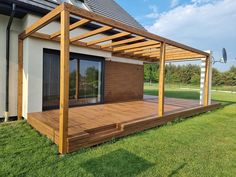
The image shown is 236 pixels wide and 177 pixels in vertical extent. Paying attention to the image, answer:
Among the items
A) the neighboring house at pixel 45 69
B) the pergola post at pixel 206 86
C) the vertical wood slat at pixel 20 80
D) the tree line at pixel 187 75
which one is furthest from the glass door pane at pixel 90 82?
the tree line at pixel 187 75

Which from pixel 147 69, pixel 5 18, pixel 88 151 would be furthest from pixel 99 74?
pixel 147 69

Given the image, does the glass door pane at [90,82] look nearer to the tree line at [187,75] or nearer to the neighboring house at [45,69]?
the neighboring house at [45,69]

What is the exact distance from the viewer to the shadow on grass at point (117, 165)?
9.80 ft

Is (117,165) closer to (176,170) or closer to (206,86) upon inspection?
(176,170)

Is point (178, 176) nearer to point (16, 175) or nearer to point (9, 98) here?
point (16, 175)

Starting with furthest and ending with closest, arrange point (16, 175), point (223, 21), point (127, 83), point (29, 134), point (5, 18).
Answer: point (223, 21) → point (127, 83) → point (5, 18) → point (29, 134) → point (16, 175)

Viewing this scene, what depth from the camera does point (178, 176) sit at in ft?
9.66

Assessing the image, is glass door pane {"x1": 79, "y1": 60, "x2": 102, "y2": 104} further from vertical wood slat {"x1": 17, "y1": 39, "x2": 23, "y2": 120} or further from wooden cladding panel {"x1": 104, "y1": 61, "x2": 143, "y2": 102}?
vertical wood slat {"x1": 17, "y1": 39, "x2": 23, "y2": 120}

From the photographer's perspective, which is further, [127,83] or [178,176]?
[127,83]

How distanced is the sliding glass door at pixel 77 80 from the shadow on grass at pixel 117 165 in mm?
3786

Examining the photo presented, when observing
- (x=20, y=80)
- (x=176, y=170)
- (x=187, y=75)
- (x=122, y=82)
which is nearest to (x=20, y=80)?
(x=20, y=80)

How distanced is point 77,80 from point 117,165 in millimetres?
4777

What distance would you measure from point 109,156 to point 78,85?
14.4 feet

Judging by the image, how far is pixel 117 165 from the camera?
127 inches
